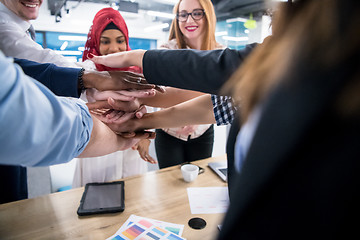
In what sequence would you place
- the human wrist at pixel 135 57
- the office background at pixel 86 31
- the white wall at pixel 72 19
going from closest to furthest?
1. the human wrist at pixel 135 57
2. the office background at pixel 86 31
3. the white wall at pixel 72 19

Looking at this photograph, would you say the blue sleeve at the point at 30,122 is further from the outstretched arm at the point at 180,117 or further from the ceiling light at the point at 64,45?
the ceiling light at the point at 64,45

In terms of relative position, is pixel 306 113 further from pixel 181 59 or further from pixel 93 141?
pixel 93 141

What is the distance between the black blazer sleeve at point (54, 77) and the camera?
3.45 ft

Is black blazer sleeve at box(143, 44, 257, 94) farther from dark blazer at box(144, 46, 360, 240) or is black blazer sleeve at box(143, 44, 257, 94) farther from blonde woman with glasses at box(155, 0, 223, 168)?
blonde woman with glasses at box(155, 0, 223, 168)

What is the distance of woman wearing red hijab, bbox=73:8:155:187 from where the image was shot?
5.29 ft

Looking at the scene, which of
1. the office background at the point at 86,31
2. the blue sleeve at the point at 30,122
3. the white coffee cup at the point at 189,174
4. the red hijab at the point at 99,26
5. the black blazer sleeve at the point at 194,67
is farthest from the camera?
the office background at the point at 86,31

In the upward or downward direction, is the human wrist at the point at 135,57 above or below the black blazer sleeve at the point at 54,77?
above

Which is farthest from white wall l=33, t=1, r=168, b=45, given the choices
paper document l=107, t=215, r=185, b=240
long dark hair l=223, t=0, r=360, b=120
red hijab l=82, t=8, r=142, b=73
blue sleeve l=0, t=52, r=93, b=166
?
long dark hair l=223, t=0, r=360, b=120

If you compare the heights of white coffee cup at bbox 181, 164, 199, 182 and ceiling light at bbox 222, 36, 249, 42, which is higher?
ceiling light at bbox 222, 36, 249, 42

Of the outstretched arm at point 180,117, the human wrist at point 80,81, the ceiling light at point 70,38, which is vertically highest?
the ceiling light at point 70,38

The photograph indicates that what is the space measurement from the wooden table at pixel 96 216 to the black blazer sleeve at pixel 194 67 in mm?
539

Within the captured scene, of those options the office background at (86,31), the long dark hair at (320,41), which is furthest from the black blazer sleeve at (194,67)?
the office background at (86,31)

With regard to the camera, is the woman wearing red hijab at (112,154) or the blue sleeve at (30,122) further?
the woman wearing red hijab at (112,154)

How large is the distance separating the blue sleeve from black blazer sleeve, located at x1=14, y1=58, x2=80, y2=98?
1.70 feet
